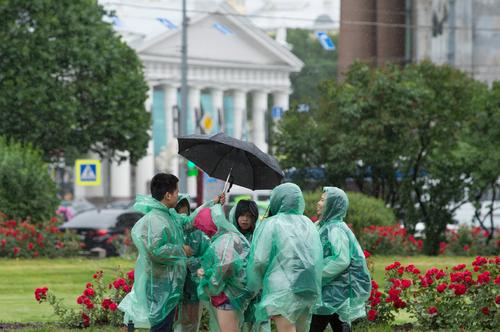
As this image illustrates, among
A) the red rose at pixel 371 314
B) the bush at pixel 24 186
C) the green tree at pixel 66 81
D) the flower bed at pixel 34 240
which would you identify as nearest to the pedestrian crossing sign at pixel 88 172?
the green tree at pixel 66 81

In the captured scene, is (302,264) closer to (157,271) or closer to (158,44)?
(157,271)

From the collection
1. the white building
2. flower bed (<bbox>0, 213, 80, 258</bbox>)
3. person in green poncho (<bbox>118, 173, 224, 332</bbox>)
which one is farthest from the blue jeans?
the white building

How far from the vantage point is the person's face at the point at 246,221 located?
11.3 metres

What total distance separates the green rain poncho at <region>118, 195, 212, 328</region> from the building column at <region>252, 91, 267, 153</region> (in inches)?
4014

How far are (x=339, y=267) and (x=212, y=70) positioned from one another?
102 meters

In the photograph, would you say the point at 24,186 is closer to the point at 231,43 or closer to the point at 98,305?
the point at 98,305

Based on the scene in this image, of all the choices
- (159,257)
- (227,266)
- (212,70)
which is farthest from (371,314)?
(212,70)

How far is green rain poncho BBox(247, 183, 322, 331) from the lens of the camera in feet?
34.6

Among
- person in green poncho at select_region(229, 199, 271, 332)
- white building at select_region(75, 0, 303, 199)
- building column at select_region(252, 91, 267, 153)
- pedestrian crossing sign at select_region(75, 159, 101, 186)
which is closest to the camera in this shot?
person in green poncho at select_region(229, 199, 271, 332)

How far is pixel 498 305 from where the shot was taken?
1458 cm

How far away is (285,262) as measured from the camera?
34.7 feet

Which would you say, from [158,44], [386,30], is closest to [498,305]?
[386,30]

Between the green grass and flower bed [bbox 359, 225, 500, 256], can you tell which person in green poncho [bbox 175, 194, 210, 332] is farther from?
flower bed [bbox 359, 225, 500, 256]

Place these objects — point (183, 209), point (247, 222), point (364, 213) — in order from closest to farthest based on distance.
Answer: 1. point (247, 222)
2. point (183, 209)
3. point (364, 213)
